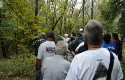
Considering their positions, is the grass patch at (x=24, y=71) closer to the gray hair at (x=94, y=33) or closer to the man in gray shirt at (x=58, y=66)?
the man in gray shirt at (x=58, y=66)

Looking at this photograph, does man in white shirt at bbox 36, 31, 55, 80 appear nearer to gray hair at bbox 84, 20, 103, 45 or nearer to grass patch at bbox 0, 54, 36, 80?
gray hair at bbox 84, 20, 103, 45

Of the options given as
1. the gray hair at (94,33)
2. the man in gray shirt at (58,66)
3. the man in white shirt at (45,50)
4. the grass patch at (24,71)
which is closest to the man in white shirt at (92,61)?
the gray hair at (94,33)

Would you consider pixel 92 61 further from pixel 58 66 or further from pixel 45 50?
pixel 45 50

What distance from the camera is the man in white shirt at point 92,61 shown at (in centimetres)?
139

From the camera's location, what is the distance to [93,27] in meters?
1.45

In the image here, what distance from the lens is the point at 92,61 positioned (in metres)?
1.39

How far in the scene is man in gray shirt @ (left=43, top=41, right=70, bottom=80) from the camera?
7.72 feet

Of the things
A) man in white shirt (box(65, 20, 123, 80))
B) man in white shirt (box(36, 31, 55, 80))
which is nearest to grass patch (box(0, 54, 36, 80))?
man in white shirt (box(36, 31, 55, 80))

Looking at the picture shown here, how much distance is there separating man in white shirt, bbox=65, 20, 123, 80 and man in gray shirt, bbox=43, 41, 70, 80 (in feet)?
3.02

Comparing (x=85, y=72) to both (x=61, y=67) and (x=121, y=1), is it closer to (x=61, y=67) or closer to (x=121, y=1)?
(x=61, y=67)

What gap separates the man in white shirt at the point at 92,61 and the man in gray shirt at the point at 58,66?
0.92 metres

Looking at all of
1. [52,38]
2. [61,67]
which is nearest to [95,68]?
[61,67]

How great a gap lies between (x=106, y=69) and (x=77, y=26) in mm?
15567

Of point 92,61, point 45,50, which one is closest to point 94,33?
point 92,61
